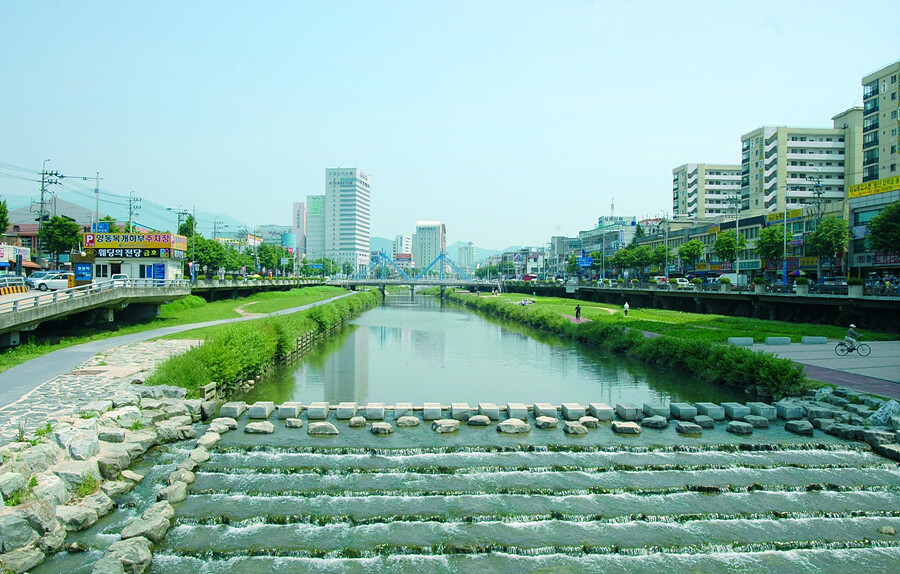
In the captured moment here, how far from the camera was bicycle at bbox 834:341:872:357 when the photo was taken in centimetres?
2817

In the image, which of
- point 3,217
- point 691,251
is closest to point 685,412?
point 3,217

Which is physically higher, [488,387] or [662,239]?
[662,239]

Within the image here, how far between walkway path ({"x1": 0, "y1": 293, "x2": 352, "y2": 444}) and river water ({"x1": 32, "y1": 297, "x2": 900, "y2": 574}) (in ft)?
12.4

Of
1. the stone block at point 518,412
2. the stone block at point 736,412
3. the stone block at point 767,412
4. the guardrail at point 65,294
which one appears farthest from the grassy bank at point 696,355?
the guardrail at point 65,294

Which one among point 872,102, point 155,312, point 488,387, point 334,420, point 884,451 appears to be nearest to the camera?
point 884,451

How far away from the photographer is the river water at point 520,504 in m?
10.9

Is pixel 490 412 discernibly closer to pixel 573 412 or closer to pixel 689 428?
pixel 573 412

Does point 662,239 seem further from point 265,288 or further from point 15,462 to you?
point 15,462

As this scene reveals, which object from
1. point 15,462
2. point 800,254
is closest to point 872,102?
point 800,254

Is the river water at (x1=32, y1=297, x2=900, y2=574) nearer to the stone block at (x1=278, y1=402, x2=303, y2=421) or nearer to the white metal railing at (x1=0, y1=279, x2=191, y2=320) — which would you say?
the stone block at (x1=278, y1=402, x2=303, y2=421)

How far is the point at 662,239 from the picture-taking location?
379 feet

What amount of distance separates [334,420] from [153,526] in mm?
8482

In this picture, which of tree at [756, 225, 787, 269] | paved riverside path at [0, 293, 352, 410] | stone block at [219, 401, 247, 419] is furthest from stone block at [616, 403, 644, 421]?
tree at [756, 225, 787, 269]

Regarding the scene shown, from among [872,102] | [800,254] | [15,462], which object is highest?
[872,102]
